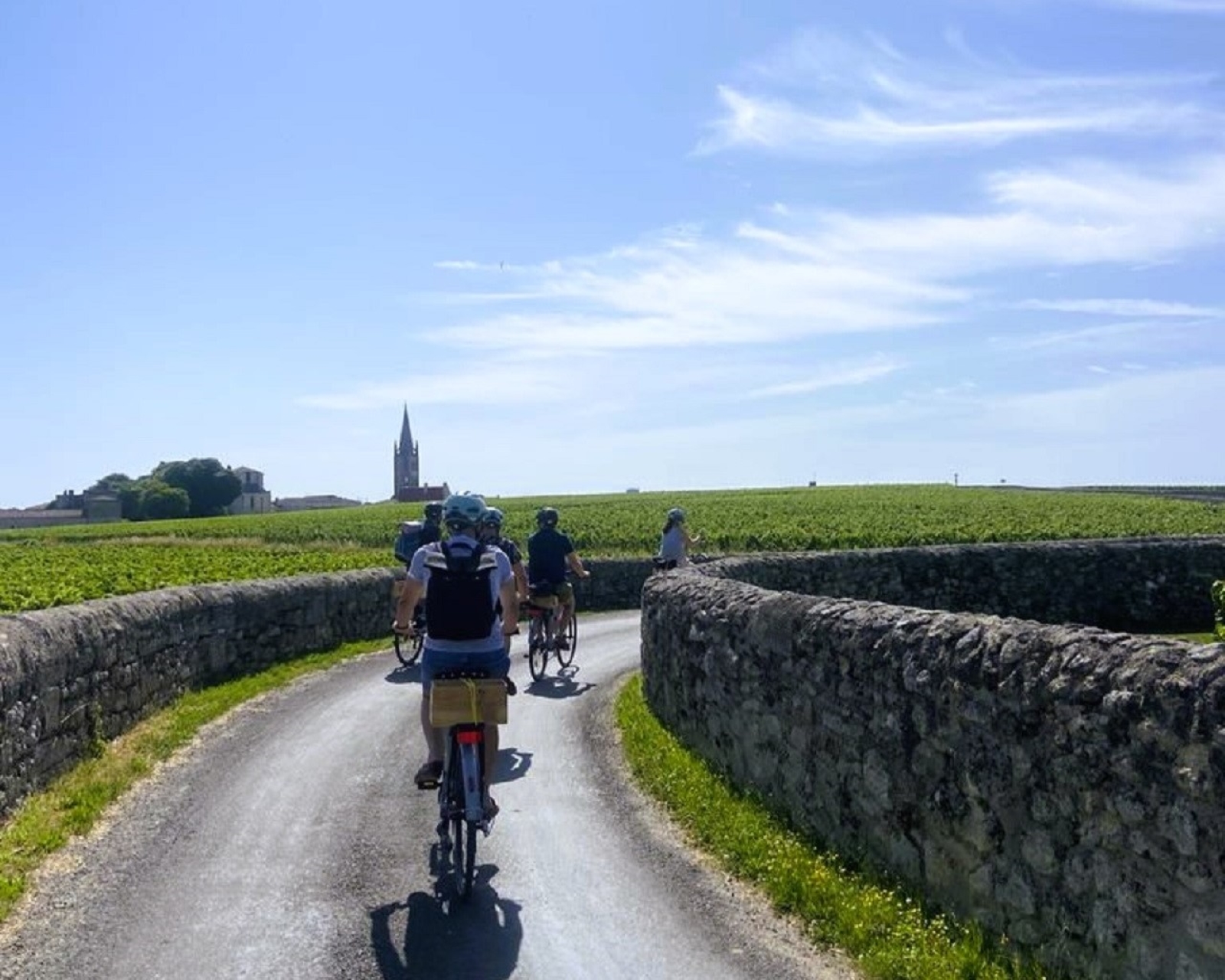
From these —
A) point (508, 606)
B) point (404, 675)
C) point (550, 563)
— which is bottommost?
point (404, 675)

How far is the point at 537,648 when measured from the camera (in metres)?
17.2

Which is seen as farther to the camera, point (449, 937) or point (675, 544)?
point (675, 544)

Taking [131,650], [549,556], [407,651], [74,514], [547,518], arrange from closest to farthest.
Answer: [131,650] < [547,518] < [549,556] < [407,651] < [74,514]

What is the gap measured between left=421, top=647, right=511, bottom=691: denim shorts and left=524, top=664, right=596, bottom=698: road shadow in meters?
7.54

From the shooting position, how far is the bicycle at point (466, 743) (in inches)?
297

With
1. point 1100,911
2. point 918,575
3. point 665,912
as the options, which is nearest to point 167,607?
point 665,912

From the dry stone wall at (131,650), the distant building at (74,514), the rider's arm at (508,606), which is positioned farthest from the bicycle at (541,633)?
the distant building at (74,514)

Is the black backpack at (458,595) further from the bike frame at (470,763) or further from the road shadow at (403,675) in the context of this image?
the road shadow at (403,675)

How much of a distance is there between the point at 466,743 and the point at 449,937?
1.18 meters

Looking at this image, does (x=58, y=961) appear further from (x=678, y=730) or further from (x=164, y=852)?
(x=678, y=730)

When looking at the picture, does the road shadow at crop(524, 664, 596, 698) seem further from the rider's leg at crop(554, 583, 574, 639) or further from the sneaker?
the sneaker

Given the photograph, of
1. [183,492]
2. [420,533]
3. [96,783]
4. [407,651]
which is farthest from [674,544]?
[183,492]

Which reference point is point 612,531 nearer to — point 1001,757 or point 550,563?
point 550,563

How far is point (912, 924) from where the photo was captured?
660cm
